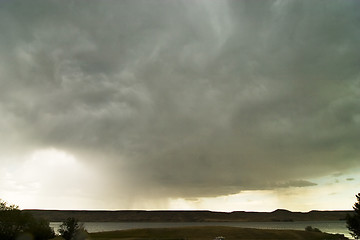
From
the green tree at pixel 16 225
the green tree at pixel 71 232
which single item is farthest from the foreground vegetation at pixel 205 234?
the green tree at pixel 16 225

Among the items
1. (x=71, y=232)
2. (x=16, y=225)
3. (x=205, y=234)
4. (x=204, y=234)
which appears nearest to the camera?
(x=16, y=225)

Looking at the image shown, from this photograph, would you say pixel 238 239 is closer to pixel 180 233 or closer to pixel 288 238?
pixel 288 238

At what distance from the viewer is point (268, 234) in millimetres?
109688

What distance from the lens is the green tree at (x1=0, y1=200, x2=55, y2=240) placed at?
64375 millimetres

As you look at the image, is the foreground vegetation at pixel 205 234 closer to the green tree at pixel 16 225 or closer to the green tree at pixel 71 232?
the green tree at pixel 71 232

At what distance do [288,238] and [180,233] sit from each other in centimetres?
3929

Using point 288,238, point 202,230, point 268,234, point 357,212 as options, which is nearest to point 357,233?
point 357,212

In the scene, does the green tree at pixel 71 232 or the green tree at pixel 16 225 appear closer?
the green tree at pixel 16 225

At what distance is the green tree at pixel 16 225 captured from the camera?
64375 millimetres

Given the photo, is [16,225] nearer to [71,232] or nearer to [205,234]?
[71,232]

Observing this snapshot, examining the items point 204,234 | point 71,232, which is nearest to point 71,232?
point 71,232

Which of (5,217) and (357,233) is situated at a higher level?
(5,217)

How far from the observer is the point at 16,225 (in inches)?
2621

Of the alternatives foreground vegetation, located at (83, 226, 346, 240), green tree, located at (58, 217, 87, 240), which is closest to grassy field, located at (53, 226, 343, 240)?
foreground vegetation, located at (83, 226, 346, 240)
